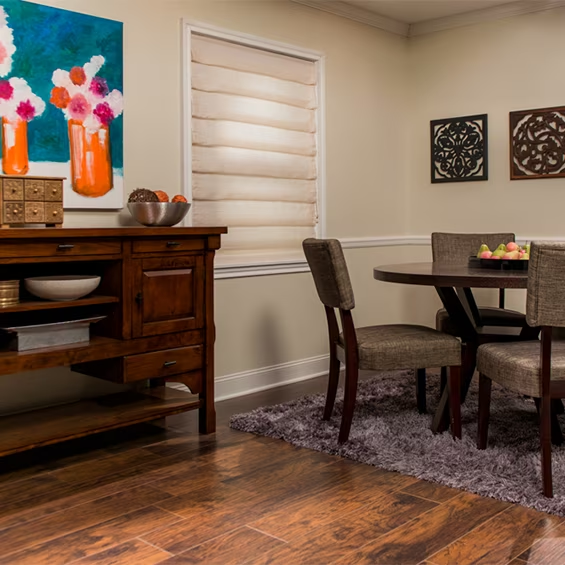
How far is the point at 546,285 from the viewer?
262cm

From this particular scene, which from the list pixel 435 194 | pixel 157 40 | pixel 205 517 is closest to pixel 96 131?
pixel 157 40

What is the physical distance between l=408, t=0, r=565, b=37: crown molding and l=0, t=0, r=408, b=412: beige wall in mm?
189

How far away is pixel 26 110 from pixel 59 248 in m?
0.74

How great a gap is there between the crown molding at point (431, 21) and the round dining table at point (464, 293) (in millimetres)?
1975

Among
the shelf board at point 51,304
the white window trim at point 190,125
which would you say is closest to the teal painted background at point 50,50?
the white window trim at point 190,125

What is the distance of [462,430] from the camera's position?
3.41 metres

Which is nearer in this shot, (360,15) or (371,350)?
(371,350)

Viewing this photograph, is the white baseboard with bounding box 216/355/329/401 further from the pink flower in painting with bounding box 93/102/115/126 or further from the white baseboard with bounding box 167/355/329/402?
the pink flower in painting with bounding box 93/102/115/126

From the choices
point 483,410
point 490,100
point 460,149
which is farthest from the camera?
point 460,149

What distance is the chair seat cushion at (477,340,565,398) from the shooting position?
2.67 m

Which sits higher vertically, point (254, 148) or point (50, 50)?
point (50, 50)

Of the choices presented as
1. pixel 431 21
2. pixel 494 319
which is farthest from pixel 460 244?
pixel 431 21

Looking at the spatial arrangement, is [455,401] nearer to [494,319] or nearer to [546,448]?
[546,448]

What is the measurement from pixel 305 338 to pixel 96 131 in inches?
75.4
